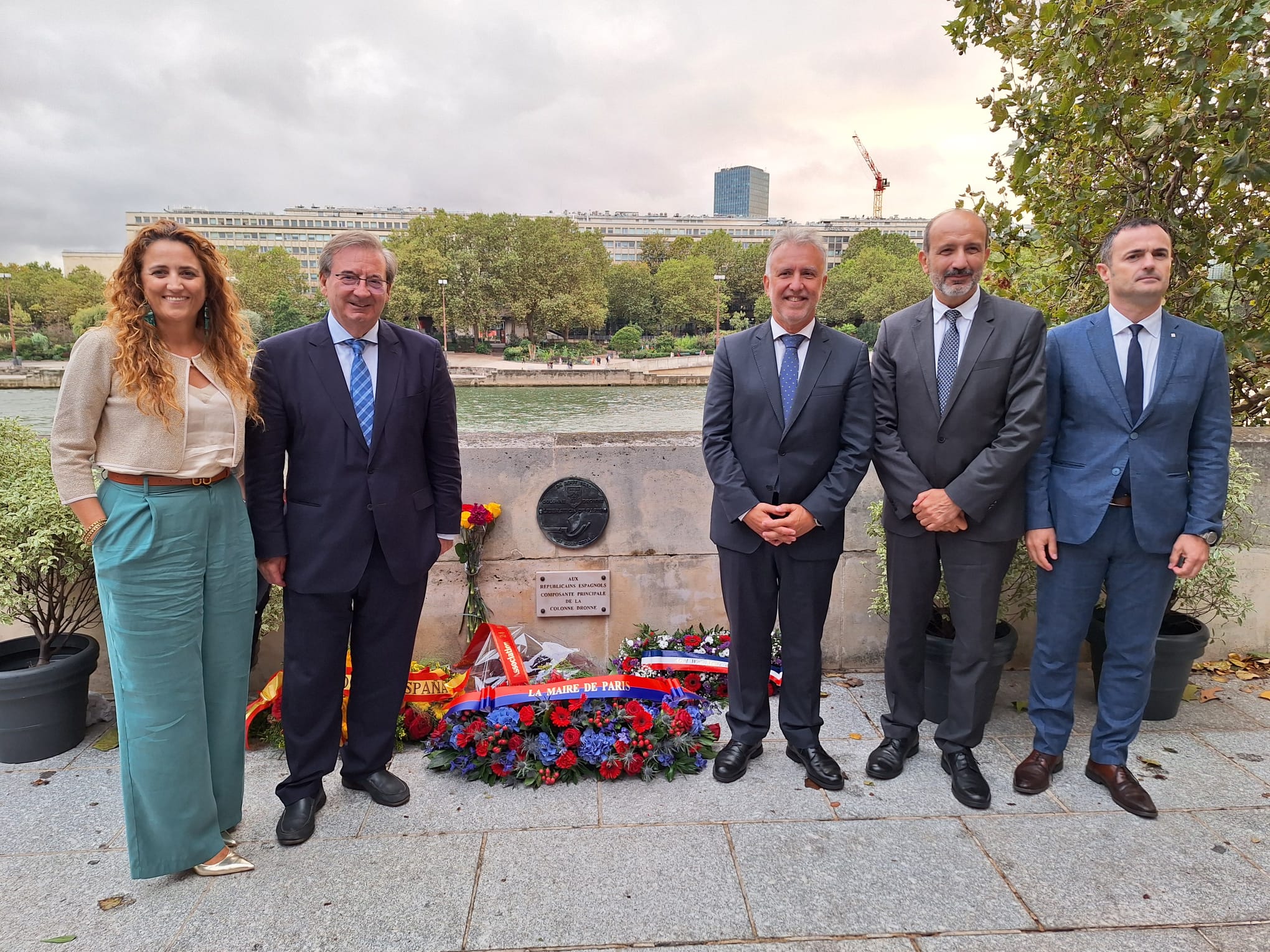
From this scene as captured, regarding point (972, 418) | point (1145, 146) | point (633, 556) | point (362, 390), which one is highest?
point (1145, 146)

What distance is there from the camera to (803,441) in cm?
282

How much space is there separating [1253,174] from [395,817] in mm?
4337

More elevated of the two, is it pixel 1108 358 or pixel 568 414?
pixel 1108 358

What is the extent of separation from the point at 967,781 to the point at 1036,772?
1.01 feet

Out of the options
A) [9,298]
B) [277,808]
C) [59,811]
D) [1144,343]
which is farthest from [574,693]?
[9,298]

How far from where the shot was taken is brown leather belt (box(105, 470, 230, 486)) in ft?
7.43

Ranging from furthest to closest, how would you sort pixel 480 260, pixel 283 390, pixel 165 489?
pixel 480 260 → pixel 283 390 → pixel 165 489

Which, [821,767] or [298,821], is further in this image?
[821,767]

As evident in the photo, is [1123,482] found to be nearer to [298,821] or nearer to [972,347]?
[972,347]

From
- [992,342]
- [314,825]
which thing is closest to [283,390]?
[314,825]

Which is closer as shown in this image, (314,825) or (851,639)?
(314,825)

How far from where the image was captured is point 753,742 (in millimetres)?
3027

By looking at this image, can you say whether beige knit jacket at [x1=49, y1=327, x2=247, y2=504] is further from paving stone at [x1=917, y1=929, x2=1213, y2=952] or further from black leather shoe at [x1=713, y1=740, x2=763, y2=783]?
paving stone at [x1=917, y1=929, x2=1213, y2=952]

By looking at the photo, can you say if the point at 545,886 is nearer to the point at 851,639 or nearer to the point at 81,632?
the point at 851,639
